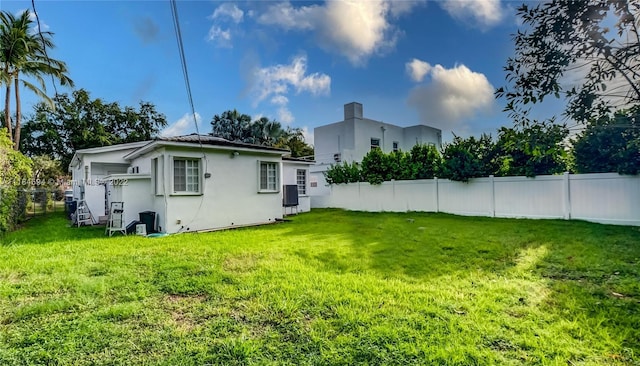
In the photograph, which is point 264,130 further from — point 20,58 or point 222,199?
point 222,199

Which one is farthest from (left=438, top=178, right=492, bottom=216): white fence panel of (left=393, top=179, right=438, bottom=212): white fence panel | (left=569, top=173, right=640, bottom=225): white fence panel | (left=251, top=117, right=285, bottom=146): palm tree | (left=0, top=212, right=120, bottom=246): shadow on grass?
(left=251, top=117, right=285, bottom=146): palm tree

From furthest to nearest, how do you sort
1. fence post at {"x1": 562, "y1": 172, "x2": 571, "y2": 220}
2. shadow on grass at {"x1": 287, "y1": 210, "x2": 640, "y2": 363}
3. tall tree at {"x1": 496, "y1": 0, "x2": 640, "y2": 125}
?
fence post at {"x1": 562, "y1": 172, "x2": 571, "y2": 220} → shadow on grass at {"x1": 287, "y1": 210, "x2": 640, "y2": 363} → tall tree at {"x1": 496, "y1": 0, "x2": 640, "y2": 125}

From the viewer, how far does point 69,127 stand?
2353 cm

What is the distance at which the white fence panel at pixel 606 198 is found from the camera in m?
8.78

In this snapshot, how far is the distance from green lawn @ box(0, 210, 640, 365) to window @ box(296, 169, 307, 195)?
9.82 metres

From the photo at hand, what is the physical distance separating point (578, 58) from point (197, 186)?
32.8 ft

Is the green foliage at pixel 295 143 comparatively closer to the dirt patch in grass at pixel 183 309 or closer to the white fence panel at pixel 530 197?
the white fence panel at pixel 530 197

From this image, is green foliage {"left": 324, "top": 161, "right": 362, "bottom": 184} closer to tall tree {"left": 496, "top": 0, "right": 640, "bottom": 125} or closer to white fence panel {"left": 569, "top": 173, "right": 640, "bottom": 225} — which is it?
white fence panel {"left": 569, "top": 173, "right": 640, "bottom": 225}

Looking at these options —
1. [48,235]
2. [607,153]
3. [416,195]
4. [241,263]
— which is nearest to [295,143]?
[416,195]

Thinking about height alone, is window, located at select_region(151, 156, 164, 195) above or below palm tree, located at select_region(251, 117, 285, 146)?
below

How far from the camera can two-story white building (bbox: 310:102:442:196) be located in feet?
72.7

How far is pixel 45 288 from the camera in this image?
4414 mm

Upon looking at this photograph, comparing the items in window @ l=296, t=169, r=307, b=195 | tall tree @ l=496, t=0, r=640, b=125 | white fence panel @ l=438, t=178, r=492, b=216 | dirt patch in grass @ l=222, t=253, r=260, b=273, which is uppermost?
tall tree @ l=496, t=0, r=640, b=125

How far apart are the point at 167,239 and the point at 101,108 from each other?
23170 millimetres
